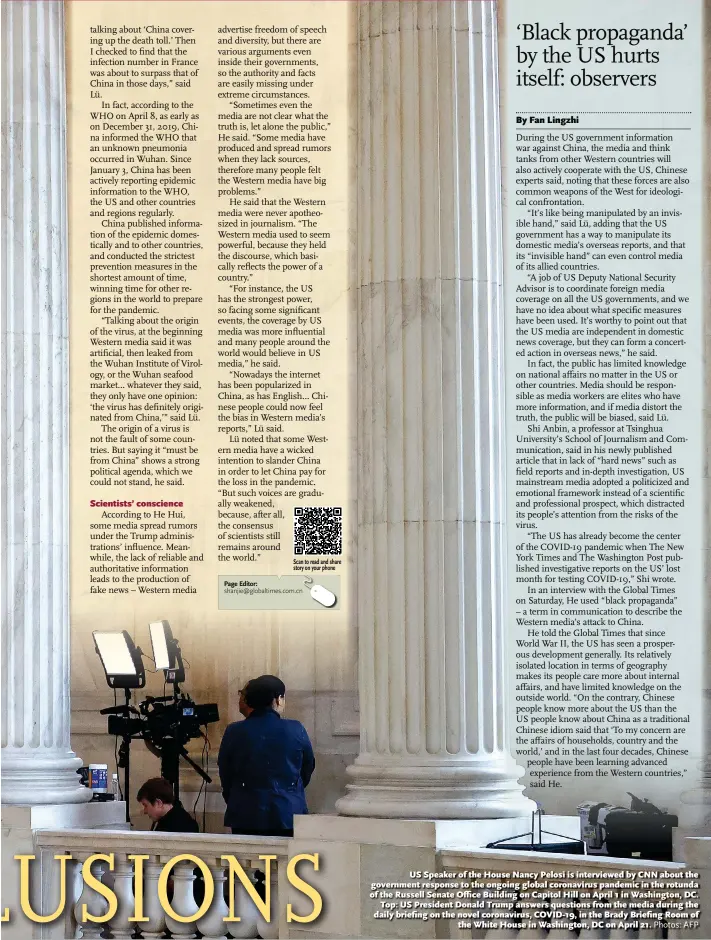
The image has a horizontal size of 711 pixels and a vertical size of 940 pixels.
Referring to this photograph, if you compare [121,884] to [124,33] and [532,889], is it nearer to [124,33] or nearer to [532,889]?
[532,889]

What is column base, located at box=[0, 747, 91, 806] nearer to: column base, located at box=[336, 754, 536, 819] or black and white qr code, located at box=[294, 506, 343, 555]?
black and white qr code, located at box=[294, 506, 343, 555]

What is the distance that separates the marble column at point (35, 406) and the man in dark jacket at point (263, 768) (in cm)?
192

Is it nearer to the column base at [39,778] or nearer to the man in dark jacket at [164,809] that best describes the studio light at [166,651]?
the column base at [39,778]

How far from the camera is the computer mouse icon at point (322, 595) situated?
15.1 meters

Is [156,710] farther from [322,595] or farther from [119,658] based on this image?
[322,595]

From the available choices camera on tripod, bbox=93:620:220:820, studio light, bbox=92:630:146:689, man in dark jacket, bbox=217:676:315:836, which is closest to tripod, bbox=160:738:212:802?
camera on tripod, bbox=93:620:220:820

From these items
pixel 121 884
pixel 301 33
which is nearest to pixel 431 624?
pixel 121 884

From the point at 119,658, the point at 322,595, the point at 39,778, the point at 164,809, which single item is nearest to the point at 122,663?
the point at 119,658

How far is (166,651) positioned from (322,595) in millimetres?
1707

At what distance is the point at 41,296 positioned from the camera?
14.3 metres

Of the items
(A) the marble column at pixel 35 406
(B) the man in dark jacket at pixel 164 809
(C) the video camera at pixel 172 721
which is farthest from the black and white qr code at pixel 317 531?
(B) the man in dark jacket at pixel 164 809

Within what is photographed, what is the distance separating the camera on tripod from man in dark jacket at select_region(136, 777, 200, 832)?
1969 millimetres

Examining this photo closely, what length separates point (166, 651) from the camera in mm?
15336

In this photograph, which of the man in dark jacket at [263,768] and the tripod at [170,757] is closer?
the man in dark jacket at [263,768]
